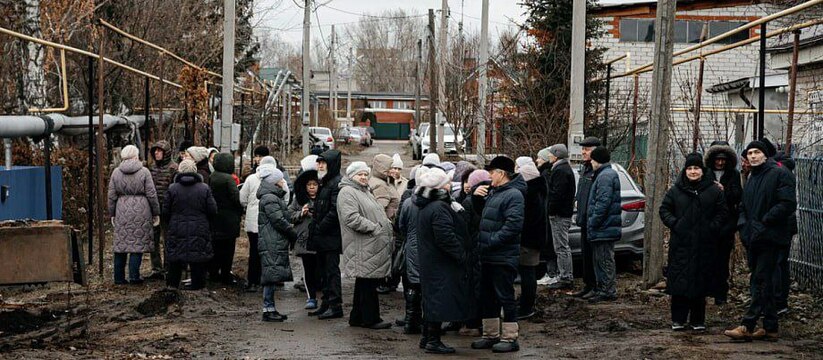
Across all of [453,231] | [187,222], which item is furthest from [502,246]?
[187,222]

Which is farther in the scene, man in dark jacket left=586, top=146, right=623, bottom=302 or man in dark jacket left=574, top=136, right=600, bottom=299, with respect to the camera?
man in dark jacket left=574, top=136, right=600, bottom=299

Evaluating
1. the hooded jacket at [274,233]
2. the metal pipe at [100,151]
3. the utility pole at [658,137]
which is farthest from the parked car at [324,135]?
the hooded jacket at [274,233]

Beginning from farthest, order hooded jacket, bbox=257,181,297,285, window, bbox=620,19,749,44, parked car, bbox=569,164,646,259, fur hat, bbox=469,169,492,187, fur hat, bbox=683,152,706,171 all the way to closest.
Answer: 1. window, bbox=620,19,749,44
2. parked car, bbox=569,164,646,259
3. hooded jacket, bbox=257,181,297,285
4. fur hat, bbox=469,169,492,187
5. fur hat, bbox=683,152,706,171

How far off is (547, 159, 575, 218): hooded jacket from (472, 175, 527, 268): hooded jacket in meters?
3.76

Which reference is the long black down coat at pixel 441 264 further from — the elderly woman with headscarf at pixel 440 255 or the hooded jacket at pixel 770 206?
the hooded jacket at pixel 770 206

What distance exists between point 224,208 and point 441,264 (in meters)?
5.28

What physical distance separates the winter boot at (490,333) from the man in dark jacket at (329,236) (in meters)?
2.17

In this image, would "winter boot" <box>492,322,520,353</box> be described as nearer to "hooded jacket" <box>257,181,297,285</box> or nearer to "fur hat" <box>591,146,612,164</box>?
"hooded jacket" <box>257,181,297,285</box>

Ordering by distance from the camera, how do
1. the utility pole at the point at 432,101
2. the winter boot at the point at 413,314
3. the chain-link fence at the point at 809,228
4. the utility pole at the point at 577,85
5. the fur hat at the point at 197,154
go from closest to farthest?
the winter boot at the point at 413,314 < the chain-link fence at the point at 809,228 < the fur hat at the point at 197,154 < the utility pole at the point at 577,85 < the utility pole at the point at 432,101

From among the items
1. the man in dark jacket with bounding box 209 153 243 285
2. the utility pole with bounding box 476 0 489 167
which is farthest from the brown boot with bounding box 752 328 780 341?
the utility pole with bounding box 476 0 489 167

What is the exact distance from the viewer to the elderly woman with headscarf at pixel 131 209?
13.9 metres

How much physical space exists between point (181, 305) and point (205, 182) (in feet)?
7.87

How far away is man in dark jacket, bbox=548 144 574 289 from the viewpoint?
1381cm

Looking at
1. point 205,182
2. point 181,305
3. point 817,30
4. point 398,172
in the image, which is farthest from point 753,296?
point 817,30
